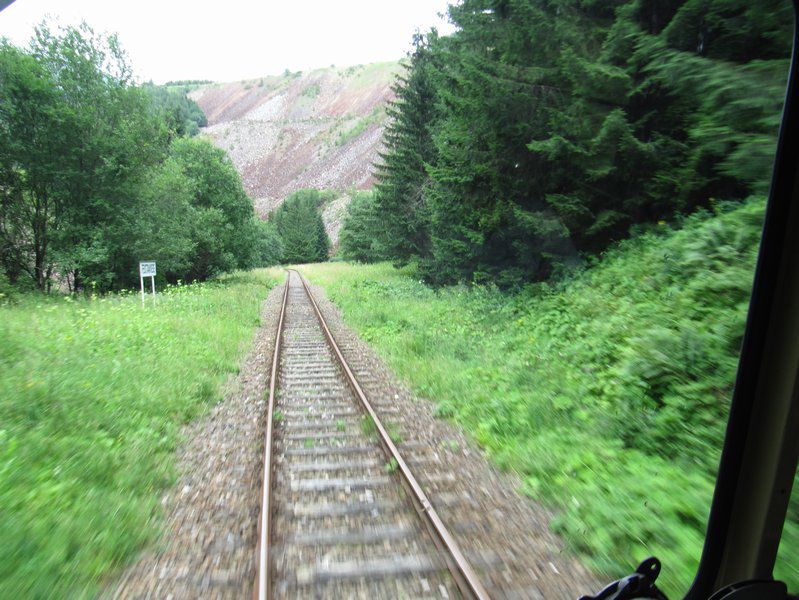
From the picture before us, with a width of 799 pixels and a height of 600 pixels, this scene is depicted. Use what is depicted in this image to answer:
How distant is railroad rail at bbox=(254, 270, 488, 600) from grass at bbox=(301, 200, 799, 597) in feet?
3.85

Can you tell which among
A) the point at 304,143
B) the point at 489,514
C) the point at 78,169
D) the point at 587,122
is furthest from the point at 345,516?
the point at 304,143

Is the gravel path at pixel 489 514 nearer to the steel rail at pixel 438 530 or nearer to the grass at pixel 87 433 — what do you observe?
the steel rail at pixel 438 530

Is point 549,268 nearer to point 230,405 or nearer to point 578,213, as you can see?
point 578,213

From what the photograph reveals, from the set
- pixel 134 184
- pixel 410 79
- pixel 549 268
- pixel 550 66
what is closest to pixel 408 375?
pixel 549 268

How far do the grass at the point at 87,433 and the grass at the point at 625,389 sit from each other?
376 centimetres

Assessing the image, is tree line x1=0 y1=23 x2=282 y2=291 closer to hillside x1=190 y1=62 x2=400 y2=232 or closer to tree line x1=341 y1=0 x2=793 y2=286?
tree line x1=341 y1=0 x2=793 y2=286

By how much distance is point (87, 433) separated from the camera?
559 cm

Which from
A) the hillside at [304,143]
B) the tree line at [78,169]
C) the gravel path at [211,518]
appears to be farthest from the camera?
the hillside at [304,143]

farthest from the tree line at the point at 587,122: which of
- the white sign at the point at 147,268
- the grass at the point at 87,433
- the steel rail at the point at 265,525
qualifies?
the white sign at the point at 147,268

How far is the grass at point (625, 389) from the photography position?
3836 millimetres

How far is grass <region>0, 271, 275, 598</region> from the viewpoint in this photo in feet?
11.7

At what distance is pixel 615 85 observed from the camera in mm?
8250

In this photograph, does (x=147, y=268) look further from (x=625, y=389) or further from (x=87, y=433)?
(x=625, y=389)

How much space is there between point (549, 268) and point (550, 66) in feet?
14.3
